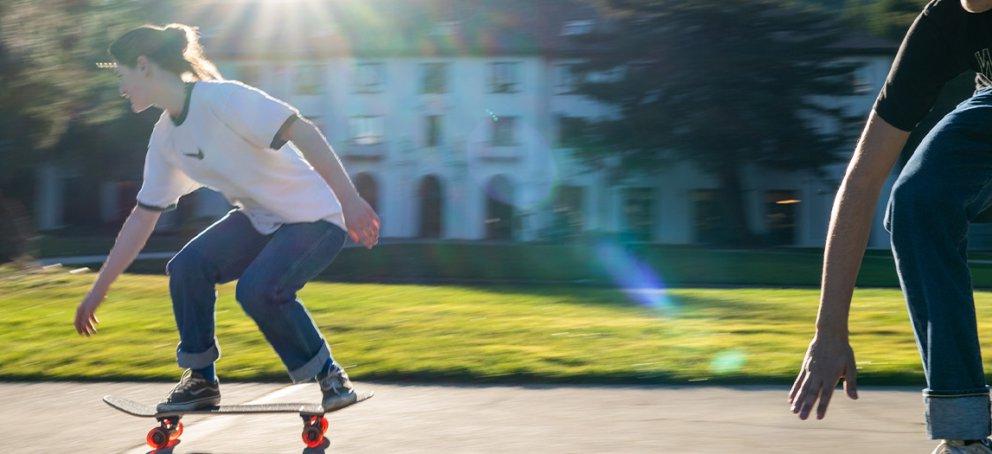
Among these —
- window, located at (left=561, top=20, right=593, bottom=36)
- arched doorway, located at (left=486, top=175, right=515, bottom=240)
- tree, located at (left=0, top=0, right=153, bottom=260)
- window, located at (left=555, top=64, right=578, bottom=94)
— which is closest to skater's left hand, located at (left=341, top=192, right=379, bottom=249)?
tree, located at (left=0, top=0, right=153, bottom=260)

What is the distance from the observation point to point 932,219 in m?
2.35

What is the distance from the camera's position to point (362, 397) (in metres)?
4.89

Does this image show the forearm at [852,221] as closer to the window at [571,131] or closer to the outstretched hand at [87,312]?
the outstretched hand at [87,312]

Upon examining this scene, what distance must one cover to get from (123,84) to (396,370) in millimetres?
2421

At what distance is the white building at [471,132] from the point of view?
6006 cm

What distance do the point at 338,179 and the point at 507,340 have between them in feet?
12.4

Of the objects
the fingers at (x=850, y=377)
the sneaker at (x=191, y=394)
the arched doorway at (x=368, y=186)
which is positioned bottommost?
the arched doorway at (x=368, y=186)

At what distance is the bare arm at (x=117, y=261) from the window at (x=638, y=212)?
180 feet

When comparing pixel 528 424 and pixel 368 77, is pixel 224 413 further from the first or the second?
pixel 368 77

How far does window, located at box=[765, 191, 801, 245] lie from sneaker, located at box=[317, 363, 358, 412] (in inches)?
Result: 2208

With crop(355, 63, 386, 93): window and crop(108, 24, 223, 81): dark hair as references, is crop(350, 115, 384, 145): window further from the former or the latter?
crop(108, 24, 223, 81): dark hair

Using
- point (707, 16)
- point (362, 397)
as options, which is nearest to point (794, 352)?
point (362, 397)

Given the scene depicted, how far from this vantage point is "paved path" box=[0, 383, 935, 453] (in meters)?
4.39

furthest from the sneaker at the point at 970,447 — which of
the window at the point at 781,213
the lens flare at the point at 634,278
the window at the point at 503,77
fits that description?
the window at the point at 503,77
